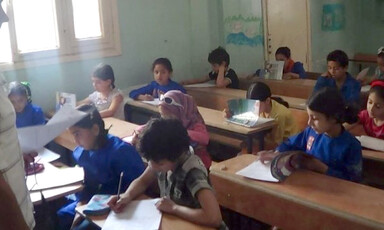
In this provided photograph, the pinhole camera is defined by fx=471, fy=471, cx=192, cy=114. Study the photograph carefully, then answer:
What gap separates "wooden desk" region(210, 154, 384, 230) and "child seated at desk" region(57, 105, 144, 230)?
0.41 m

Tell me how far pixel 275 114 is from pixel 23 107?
1.86 meters

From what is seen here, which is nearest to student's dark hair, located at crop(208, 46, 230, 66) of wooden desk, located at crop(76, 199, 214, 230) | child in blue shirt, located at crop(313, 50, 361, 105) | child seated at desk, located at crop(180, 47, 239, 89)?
child seated at desk, located at crop(180, 47, 239, 89)

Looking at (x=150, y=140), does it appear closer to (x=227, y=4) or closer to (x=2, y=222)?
(x=2, y=222)

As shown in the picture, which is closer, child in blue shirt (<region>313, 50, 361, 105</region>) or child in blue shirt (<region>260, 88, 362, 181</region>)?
child in blue shirt (<region>260, 88, 362, 181</region>)

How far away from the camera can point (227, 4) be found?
17.7 ft

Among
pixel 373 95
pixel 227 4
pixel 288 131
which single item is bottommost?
pixel 288 131

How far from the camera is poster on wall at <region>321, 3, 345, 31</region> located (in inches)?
263

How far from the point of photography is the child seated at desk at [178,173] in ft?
5.79

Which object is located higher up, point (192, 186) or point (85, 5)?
point (85, 5)

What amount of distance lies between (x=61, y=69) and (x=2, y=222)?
3451 millimetres

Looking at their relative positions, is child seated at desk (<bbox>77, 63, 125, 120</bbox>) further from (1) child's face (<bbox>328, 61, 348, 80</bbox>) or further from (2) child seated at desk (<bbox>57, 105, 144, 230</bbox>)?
(1) child's face (<bbox>328, 61, 348, 80</bbox>)

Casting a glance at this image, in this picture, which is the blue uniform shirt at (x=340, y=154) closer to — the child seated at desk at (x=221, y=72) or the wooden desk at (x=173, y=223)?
the wooden desk at (x=173, y=223)

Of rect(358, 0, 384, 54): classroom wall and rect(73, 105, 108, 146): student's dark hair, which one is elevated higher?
rect(358, 0, 384, 54): classroom wall

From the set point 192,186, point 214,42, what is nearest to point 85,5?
point 214,42
